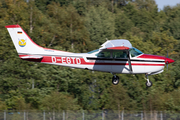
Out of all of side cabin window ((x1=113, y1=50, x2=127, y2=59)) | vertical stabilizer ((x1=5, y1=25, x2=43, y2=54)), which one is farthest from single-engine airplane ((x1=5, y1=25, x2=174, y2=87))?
vertical stabilizer ((x1=5, y1=25, x2=43, y2=54))

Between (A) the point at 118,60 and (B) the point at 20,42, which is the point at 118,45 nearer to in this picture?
(A) the point at 118,60

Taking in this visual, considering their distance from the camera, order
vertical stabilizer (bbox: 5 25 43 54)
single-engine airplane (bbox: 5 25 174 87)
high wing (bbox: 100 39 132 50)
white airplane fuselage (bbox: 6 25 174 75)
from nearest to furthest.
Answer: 1. high wing (bbox: 100 39 132 50)
2. single-engine airplane (bbox: 5 25 174 87)
3. white airplane fuselage (bbox: 6 25 174 75)
4. vertical stabilizer (bbox: 5 25 43 54)

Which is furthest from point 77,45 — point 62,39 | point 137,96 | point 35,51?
point 35,51

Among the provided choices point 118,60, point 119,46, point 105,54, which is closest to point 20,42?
point 105,54

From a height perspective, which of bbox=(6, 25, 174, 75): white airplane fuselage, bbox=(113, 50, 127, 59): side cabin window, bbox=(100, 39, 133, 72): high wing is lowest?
bbox=(6, 25, 174, 75): white airplane fuselage

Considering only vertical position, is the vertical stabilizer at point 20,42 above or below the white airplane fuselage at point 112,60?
above

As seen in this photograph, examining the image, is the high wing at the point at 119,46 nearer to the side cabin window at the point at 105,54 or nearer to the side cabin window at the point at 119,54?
the side cabin window at the point at 119,54

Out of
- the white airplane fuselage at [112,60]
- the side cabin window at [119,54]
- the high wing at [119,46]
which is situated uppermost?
the high wing at [119,46]

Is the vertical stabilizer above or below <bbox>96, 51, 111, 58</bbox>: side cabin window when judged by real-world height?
above

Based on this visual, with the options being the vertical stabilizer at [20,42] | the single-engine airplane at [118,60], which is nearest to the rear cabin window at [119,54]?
the single-engine airplane at [118,60]

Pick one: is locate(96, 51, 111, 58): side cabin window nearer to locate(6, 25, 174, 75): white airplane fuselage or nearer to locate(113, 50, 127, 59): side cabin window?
locate(6, 25, 174, 75): white airplane fuselage

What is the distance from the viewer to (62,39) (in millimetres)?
45281

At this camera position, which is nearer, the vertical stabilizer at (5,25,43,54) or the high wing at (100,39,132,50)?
the high wing at (100,39,132,50)

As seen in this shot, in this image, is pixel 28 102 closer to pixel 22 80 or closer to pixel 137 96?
pixel 22 80
